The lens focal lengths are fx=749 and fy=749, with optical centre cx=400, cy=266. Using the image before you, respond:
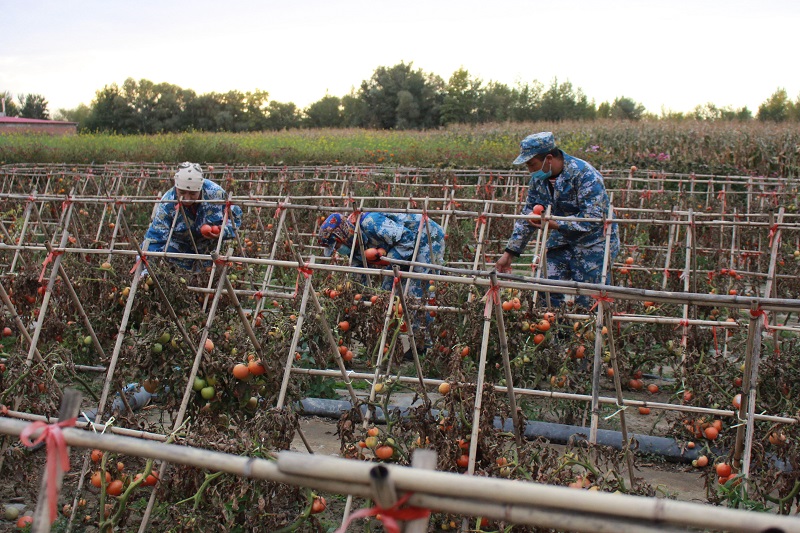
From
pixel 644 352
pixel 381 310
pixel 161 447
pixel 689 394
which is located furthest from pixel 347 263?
pixel 161 447

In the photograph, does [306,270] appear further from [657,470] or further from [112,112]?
[112,112]

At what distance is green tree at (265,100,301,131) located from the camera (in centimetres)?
4266

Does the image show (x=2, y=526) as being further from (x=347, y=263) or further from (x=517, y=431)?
(x=347, y=263)

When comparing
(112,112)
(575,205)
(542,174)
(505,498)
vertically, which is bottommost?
(505,498)

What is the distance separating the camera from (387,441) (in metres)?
2.88

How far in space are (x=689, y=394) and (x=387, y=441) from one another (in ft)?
5.96

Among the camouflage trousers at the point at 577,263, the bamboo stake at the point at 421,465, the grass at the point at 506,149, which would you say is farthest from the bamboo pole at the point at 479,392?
the grass at the point at 506,149

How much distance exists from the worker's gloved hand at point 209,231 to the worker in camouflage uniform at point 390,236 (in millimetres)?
820

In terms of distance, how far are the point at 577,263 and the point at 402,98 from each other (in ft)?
105

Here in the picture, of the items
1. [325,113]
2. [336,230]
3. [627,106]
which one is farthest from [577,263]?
[325,113]

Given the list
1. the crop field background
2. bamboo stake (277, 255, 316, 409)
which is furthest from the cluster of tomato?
bamboo stake (277, 255, 316, 409)

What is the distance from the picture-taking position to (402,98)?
3594cm

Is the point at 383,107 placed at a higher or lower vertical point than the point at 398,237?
higher

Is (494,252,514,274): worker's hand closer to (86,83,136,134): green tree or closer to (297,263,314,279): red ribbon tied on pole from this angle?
(297,263,314,279): red ribbon tied on pole
